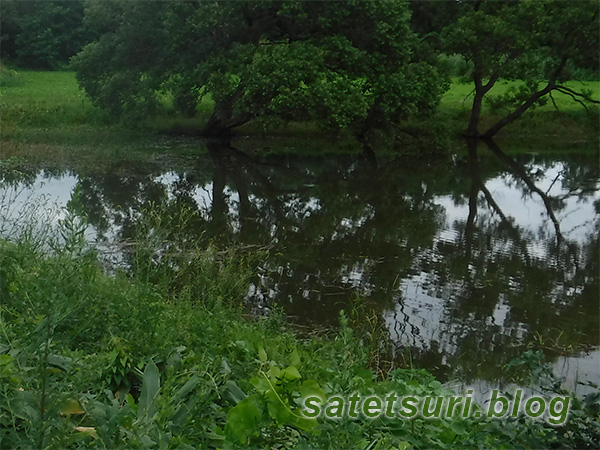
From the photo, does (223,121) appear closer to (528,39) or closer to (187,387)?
(528,39)

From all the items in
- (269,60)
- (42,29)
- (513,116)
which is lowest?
(513,116)

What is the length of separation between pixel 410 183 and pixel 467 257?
5.37 m

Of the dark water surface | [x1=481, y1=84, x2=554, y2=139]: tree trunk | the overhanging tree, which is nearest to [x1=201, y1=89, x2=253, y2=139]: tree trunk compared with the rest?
the dark water surface

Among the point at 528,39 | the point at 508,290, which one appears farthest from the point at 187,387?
the point at 528,39

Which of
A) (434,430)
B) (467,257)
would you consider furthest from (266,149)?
(434,430)

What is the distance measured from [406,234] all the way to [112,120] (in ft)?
39.1

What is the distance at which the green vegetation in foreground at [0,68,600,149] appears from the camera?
1762cm

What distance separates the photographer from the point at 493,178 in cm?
1470

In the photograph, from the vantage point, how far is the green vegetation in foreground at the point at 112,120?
17.6 metres

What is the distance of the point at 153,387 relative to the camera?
2.55 m

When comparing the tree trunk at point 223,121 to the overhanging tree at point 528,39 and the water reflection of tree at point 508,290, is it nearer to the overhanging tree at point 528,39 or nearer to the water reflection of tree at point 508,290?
the overhanging tree at point 528,39

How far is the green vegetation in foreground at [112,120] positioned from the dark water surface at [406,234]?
2739 millimetres

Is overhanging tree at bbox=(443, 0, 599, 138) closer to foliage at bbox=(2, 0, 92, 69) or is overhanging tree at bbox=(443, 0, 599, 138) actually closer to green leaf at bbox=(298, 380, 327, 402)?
foliage at bbox=(2, 0, 92, 69)

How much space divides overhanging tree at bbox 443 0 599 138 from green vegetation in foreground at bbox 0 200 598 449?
53.7 feet
